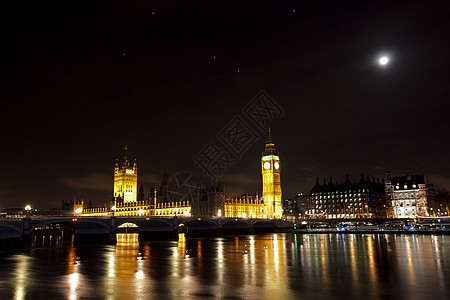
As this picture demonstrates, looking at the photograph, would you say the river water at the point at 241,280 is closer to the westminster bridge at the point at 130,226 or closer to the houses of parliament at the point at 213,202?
the westminster bridge at the point at 130,226

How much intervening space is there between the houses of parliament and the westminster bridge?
26.9ft

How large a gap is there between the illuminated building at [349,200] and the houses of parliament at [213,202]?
27.1 metres

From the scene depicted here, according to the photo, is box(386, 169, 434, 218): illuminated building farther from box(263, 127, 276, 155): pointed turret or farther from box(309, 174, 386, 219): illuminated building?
box(263, 127, 276, 155): pointed turret

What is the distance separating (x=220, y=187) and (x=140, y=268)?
88402 millimetres

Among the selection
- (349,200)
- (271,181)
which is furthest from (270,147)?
(349,200)

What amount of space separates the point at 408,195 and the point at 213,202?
63.6m

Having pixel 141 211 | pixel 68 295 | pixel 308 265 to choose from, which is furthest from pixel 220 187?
pixel 68 295

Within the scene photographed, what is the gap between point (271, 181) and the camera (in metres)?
135

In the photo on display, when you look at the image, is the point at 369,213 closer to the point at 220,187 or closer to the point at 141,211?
the point at 220,187

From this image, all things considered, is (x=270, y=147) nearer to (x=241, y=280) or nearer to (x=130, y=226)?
(x=130, y=226)

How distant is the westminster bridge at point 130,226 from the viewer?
52406 millimetres

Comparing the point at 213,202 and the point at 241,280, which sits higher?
the point at 213,202

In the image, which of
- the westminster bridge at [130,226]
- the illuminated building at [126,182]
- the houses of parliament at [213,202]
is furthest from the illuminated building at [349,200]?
the illuminated building at [126,182]

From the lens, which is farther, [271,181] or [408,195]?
[271,181]
